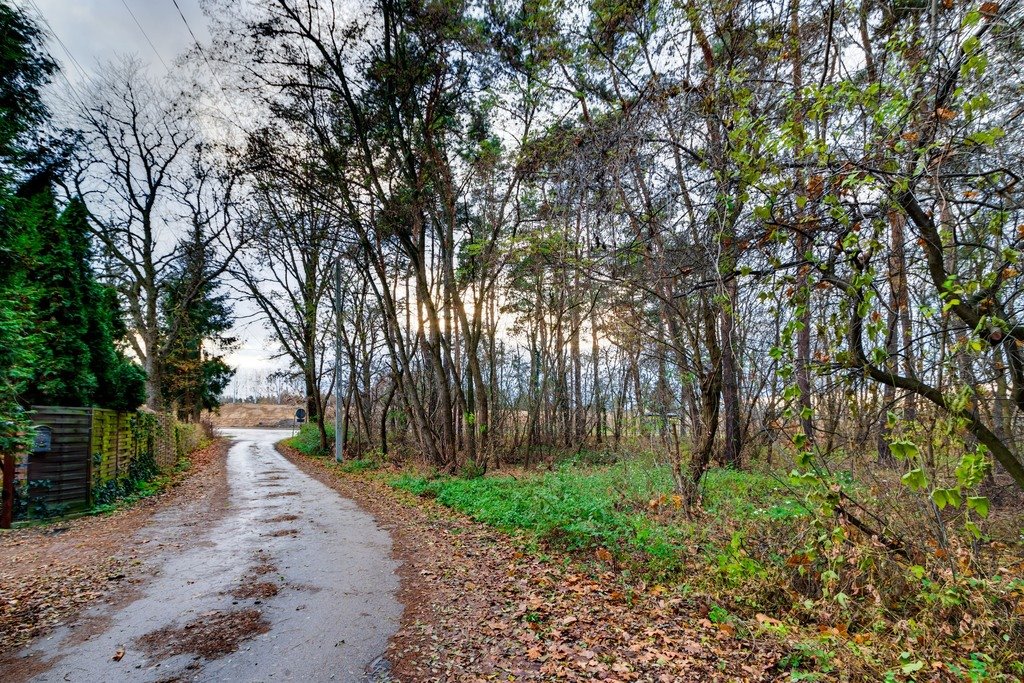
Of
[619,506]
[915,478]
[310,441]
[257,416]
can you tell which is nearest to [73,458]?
[619,506]

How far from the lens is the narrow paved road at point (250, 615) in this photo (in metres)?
3.76

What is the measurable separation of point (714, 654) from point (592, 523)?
9.12 ft

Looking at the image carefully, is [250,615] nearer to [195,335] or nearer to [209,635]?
[209,635]

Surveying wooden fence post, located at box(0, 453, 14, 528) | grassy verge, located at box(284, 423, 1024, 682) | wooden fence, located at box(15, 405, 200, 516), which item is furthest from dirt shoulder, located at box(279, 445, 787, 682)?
wooden fence, located at box(15, 405, 200, 516)

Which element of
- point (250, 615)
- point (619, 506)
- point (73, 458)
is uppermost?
point (73, 458)

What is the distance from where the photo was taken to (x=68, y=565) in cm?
612

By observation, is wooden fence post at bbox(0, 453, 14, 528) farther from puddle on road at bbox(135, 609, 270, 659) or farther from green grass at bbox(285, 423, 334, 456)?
green grass at bbox(285, 423, 334, 456)

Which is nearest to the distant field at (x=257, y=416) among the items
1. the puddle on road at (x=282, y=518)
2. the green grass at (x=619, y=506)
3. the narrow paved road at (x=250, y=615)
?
the puddle on road at (x=282, y=518)

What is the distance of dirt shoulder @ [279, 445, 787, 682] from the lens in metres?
3.82

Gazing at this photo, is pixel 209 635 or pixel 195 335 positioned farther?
Result: pixel 195 335

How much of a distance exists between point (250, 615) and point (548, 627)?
2782mm

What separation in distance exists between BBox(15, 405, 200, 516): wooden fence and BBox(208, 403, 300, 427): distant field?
138ft

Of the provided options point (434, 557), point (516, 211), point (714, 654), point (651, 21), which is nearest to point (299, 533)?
point (434, 557)

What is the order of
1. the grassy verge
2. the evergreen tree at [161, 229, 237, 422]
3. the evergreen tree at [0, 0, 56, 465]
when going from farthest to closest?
the evergreen tree at [161, 229, 237, 422]
the evergreen tree at [0, 0, 56, 465]
the grassy verge
